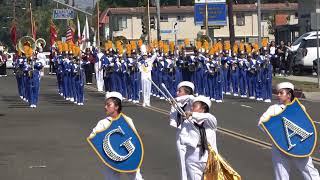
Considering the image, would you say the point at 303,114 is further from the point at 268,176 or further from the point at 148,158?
the point at 148,158

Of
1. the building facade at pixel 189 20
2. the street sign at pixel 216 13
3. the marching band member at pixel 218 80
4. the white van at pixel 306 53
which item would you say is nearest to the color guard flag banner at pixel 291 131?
the marching band member at pixel 218 80

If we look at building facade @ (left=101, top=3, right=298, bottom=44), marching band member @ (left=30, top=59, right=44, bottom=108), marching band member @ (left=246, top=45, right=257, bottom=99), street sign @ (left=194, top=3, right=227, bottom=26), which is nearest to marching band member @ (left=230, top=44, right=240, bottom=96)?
marching band member @ (left=246, top=45, right=257, bottom=99)

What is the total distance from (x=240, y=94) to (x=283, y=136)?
77.6 ft

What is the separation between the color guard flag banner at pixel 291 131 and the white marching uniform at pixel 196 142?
762 millimetres

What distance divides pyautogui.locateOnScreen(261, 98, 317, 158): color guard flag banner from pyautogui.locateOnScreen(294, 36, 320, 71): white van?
34.0 metres

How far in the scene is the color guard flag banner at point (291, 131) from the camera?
32.4ft

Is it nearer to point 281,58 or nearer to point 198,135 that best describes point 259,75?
point 281,58

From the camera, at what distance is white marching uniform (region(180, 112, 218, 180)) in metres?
9.41

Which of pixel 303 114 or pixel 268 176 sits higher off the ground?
pixel 303 114

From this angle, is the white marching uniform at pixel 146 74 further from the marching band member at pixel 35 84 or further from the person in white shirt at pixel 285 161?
the person in white shirt at pixel 285 161

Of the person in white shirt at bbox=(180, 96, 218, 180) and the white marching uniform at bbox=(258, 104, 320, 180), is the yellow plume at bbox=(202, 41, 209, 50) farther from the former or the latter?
the person in white shirt at bbox=(180, 96, 218, 180)

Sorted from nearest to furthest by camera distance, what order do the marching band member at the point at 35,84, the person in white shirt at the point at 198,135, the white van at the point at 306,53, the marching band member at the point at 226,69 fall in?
the person in white shirt at the point at 198,135 < the marching band member at the point at 35,84 < the marching band member at the point at 226,69 < the white van at the point at 306,53

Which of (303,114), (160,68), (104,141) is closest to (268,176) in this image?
(303,114)

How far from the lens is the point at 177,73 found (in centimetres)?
3269
